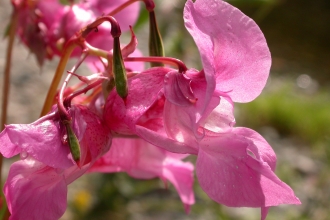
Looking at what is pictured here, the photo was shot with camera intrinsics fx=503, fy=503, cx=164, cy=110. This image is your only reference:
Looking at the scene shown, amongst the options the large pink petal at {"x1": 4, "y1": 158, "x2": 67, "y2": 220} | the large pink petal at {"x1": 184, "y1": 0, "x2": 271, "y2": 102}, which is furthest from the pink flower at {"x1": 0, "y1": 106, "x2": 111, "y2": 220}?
the large pink petal at {"x1": 184, "y1": 0, "x2": 271, "y2": 102}

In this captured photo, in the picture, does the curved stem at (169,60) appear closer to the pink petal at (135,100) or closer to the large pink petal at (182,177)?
the pink petal at (135,100)

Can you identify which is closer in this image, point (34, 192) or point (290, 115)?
point (34, 192)

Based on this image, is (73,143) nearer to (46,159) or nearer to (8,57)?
(46,159)

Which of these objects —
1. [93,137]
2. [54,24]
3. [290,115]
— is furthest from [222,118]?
[290,115]

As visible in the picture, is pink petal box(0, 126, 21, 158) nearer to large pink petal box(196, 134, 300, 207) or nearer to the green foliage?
large pink petal box(196, 134, 300, 207)

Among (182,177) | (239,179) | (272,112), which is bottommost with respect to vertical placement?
(272,112)

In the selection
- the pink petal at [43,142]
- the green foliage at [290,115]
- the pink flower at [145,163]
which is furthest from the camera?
the green foliage at [290,115]

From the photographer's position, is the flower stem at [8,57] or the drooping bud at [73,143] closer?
the drooping bud at [73,143]

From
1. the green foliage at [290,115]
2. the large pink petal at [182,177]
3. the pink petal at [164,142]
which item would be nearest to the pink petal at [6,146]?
the pink petal at [164,142]
